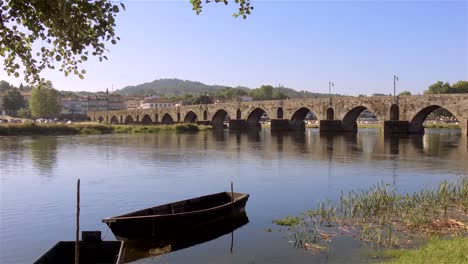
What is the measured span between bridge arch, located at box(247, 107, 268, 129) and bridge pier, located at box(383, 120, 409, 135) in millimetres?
30398

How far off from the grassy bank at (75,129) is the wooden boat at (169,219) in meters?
61.6

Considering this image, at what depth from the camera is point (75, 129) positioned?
75.7 metres

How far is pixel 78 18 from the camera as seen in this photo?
7.23 metres

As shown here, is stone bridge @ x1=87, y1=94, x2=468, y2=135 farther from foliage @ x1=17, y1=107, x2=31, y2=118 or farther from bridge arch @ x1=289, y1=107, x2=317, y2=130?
foliage @ x1=17, y1=107, x2=31, y2=118

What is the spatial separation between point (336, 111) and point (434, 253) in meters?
60.0

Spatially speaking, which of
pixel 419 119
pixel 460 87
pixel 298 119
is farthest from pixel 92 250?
pixel 460 87

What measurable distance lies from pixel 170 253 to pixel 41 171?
18765mm

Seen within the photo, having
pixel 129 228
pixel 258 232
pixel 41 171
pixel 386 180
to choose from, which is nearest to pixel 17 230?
pixel 129 228

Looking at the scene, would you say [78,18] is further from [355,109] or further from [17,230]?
[355,109]

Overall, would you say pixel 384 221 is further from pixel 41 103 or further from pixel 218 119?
pixel 41 103

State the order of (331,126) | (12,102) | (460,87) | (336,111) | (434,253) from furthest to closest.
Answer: (12,102) → (460,87) → (331,126) → (336,111) → (434,253)

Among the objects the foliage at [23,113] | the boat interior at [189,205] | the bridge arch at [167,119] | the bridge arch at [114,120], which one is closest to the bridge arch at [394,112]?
the boat interior at [189,205]

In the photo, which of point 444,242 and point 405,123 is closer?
point 444,242

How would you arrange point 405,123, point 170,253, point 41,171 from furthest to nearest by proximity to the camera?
point 405,123, point 41,171, point 170,253
